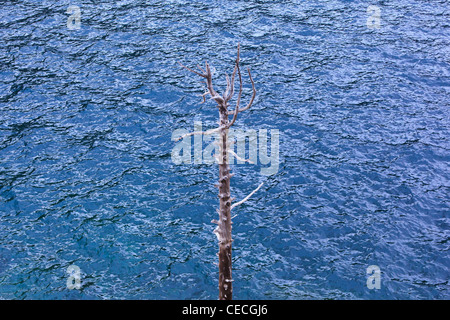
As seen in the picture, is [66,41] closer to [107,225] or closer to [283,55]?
[283,55]

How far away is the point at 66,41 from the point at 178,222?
17.4m

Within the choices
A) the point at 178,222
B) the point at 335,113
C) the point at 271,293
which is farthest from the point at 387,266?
the point at 335,113

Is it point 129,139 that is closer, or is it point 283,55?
point 129,139

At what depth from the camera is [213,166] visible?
27.1 m
